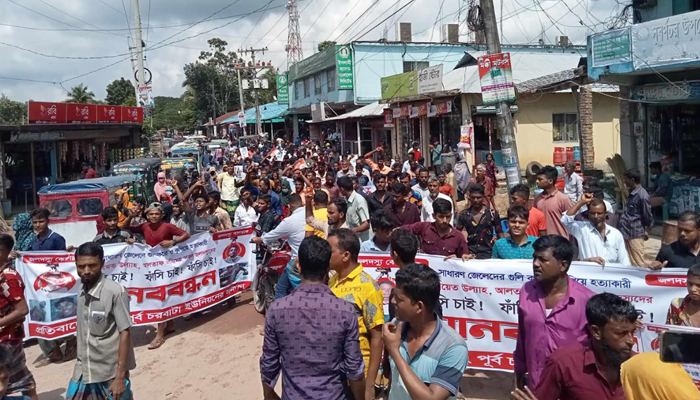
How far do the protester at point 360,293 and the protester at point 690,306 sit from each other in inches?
74.9

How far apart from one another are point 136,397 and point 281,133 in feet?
154

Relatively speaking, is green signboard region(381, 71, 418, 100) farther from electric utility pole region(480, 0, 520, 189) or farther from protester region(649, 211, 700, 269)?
protester region(649, 211, 700, 269)

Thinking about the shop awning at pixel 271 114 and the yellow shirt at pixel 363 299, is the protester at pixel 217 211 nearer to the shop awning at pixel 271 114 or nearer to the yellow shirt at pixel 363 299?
the yellow shirt at pixel 363 299

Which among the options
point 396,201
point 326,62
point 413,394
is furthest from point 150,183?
point 326,62

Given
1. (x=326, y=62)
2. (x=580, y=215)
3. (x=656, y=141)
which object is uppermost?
(x=326, y=62)

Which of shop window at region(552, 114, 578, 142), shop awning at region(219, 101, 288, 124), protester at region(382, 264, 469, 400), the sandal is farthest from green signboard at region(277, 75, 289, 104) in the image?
protester at region(382, 264, 469, 400)

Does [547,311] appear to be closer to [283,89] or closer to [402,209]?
[402,209]

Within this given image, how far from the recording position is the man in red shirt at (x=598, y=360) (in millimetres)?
2688

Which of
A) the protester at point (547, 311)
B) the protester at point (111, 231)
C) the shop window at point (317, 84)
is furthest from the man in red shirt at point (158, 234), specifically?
the shop window at point (317, 84)

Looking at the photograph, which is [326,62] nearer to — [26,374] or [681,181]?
[681,181]

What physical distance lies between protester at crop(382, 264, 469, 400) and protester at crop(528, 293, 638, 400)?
43 cm

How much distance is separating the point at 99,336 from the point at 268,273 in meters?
3.52

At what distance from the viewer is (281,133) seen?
51938 mm

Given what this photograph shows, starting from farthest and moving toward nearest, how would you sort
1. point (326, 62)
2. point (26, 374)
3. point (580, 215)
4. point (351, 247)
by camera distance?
1. point (326, 62)
2. point (580, 215)
3. point (26, 374)
4. point (351, 247)
